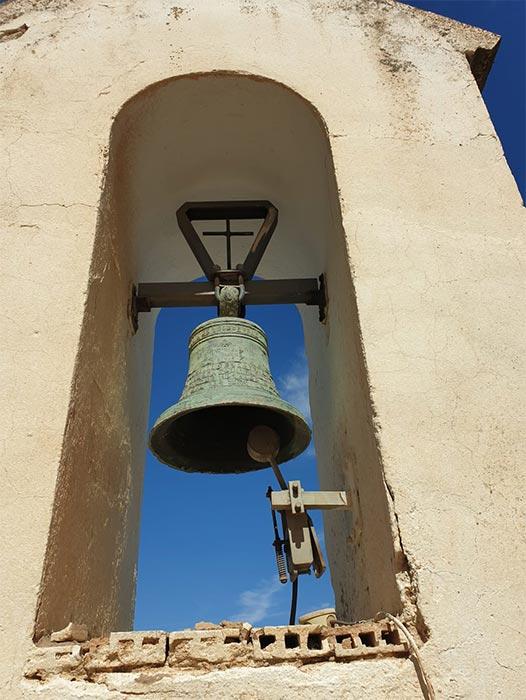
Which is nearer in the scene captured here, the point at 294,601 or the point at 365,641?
the point at 365,641

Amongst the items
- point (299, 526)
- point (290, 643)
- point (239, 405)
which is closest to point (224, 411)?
point (239, 405)

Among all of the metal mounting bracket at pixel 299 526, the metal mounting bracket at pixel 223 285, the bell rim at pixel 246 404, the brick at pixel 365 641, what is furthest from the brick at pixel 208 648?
the metal mounting bracket at pixel 223 285

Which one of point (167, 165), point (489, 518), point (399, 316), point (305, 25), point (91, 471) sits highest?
point (305, 25)

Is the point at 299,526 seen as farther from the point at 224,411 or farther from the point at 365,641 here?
the point at 224,411

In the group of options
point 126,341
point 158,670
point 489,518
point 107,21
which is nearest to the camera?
point 158,670

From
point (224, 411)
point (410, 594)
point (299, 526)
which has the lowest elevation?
point (410, 594)

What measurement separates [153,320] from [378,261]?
153 centimetres

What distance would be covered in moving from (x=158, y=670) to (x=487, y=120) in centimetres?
234

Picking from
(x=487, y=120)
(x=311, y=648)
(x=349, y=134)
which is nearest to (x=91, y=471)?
(x=311, y=648)

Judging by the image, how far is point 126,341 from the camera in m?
2.60

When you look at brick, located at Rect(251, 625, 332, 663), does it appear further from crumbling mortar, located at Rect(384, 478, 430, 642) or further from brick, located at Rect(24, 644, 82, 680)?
brick, located at Rect(24, 644, 82, 680)

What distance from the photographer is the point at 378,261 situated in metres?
2.09

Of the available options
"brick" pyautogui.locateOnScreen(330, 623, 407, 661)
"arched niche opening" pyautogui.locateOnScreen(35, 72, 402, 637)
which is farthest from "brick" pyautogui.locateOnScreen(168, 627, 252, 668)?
"arched niche opening" pyautogui.locateOnScreen(35, 72, 402, 637)

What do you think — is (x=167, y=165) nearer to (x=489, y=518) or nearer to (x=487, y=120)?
(x=487, y=120)
